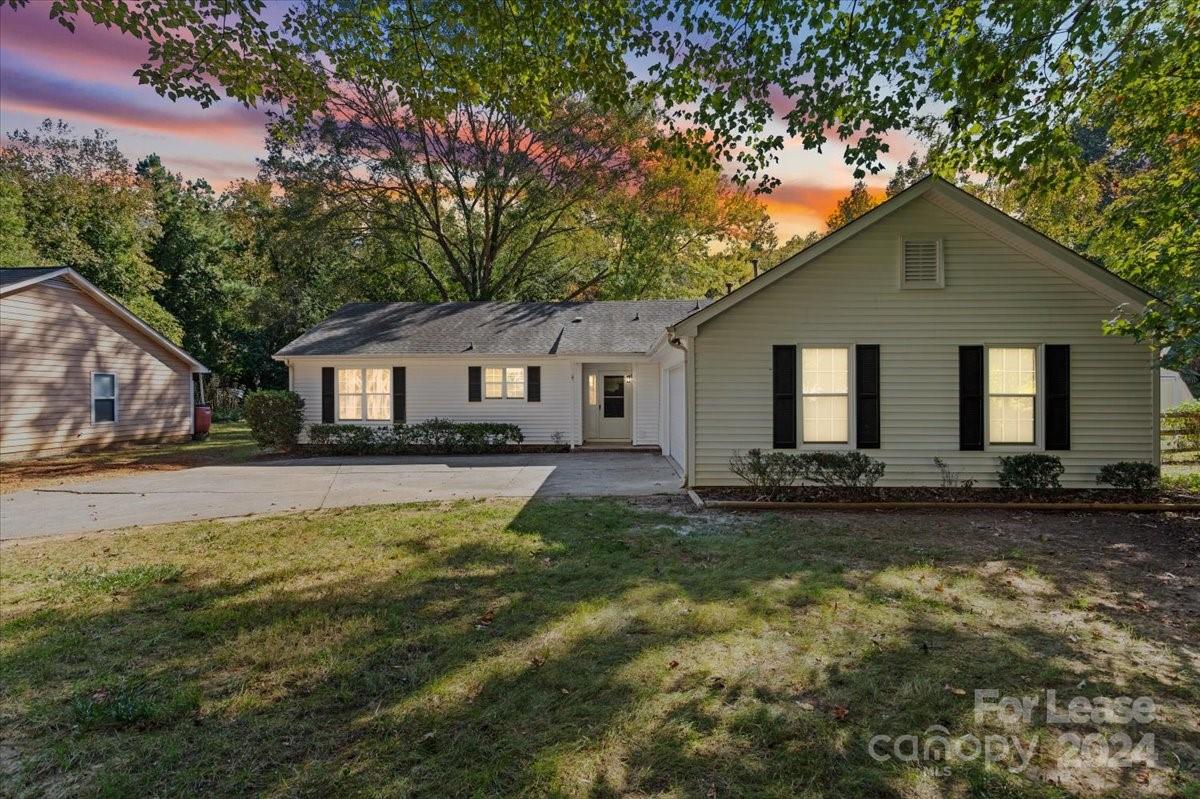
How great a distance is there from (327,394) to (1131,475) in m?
18.4

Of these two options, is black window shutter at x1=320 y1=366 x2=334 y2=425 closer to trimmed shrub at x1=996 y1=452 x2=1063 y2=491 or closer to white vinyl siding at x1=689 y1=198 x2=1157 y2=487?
white vinyl siding at x1=689 y1=198 x2=1157 y2=487

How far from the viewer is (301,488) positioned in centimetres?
1080

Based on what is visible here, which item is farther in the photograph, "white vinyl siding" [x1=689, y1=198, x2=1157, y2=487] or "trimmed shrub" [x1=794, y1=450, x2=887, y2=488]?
"white vinyl siding" [x1=689, y1=198, x2=1157, y2=487]

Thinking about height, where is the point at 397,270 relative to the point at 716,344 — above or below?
above

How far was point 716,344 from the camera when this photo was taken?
10.1 metres

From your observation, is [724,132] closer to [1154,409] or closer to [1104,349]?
[1104,349]

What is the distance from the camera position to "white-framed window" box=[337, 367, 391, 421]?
17.5 meters

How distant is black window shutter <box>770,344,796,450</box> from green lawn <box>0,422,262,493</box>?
42.9ft

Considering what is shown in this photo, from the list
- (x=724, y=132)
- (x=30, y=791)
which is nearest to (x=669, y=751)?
(x=30, y=791)

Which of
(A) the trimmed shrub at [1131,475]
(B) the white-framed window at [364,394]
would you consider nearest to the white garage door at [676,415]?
(A) the trimmed shrub at [1131,475]

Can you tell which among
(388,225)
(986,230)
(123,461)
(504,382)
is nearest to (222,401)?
(388,225)

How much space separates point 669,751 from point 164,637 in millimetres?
3697

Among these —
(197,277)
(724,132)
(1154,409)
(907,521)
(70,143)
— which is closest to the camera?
(724,132)

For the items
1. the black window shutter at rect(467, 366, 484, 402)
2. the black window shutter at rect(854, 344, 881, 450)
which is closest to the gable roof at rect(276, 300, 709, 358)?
the black window shutter at rect(467, 366, 484, 402)
